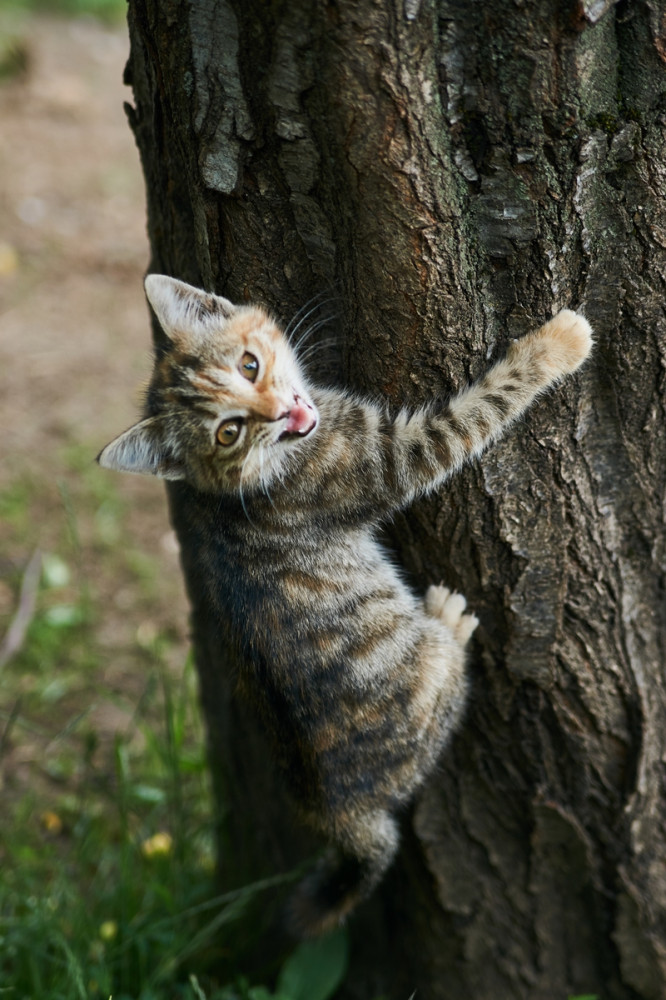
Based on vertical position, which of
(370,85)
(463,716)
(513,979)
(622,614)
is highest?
(370,85)

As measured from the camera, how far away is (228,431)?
270 centimetres

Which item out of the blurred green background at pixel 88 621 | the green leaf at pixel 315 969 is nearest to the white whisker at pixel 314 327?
the blurred green background at pixel 88 621

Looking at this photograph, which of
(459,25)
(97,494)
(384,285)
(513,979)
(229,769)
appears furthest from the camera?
(97,494)

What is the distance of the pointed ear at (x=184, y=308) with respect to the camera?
248 cm

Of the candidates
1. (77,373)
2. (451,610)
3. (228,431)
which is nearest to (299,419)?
(228,431)

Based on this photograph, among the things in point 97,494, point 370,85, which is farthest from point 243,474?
point 97,494

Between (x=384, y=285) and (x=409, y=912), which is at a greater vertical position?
(x=384, y=285)

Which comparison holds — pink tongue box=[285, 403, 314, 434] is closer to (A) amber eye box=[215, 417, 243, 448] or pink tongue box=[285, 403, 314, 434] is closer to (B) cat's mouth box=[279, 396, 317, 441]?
(B) cat's mouth box=[279, 396, 317, 441]

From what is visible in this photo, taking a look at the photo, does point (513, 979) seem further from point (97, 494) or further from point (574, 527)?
point (97, 494)

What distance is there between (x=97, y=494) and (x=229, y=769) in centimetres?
258

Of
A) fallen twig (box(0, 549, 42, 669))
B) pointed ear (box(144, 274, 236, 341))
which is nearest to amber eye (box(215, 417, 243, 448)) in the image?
pointed ear (box(144, 274, 236, 341))

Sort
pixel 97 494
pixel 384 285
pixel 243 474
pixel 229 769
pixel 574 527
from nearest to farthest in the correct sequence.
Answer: pixel 384 285
pixel 574 527
pixel 243 474
pixel 229 769
pixel 97 494

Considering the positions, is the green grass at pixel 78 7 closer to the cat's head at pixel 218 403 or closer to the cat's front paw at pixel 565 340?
the cat's head at pixel 218 403

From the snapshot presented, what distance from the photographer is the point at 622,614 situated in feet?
8.71
